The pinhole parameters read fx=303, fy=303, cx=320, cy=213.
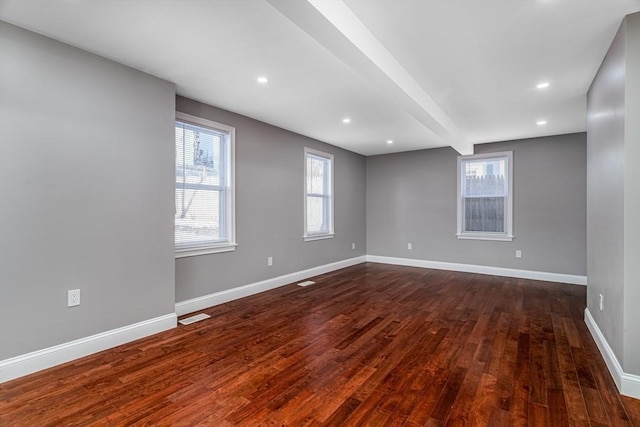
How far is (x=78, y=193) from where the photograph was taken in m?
2.45

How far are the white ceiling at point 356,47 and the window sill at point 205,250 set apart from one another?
1.73 meters

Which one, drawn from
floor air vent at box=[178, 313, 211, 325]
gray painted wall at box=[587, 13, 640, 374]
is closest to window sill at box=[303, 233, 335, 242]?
floor air vent at box=[178, 313, 211, 325]

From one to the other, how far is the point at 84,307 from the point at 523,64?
4252 millimetres

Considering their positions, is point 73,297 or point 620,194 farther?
point 73,297

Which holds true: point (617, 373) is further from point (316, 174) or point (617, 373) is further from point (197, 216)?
point (316, 174)

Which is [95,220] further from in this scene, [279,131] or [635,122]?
[635,122]

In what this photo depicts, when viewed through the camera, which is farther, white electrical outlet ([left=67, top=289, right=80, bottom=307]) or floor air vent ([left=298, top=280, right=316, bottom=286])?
floor air vent ([left=298, top=280, right=316, bottom=286])

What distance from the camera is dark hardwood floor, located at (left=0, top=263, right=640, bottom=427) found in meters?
1.75

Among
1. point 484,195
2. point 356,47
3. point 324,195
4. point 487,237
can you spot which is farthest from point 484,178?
point 356,47

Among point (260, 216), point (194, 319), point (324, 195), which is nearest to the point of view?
point (194, 319)

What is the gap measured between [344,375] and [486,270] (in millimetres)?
4479

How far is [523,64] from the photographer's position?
266cm

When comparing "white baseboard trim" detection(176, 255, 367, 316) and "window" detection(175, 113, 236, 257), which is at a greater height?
"window" detection(175, 113, 236, 257)

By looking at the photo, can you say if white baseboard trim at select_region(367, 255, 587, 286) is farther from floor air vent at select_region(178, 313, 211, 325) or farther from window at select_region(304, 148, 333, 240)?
floor air vent at select_region(178, 313, 211, 325)
